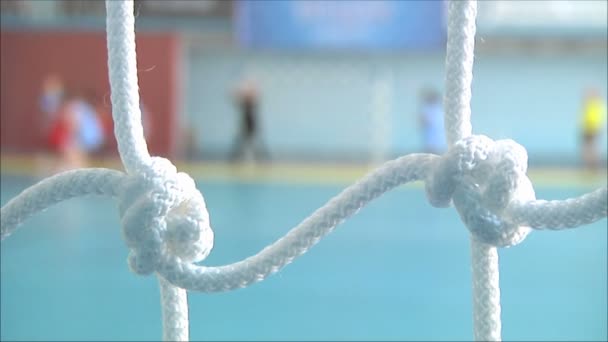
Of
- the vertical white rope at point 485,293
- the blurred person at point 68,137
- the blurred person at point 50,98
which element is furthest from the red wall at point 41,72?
the vertical white rope at point 485,293

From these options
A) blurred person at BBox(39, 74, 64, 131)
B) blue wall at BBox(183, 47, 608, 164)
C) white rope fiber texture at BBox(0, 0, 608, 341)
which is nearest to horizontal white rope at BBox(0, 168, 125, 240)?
white rope fiber texture at BBox(0, 0, 608, 341)

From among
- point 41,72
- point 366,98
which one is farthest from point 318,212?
point 366,98

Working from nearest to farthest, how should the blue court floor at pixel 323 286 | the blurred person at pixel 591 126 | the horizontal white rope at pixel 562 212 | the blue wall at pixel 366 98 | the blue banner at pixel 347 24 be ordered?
A: 1. the horizontal white rope at pixel 562 212
2. the blue court floor at pixel 323 286
3. the blue banner at pixel 347 24
4. the blurred person at pixel 591 126
5. the blue wall at pixel 366 98

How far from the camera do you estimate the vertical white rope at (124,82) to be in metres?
0.47

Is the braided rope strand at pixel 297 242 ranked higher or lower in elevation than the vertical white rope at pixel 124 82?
lower

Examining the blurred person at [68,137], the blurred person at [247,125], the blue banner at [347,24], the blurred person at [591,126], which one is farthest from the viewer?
the blurred person at [247,125]

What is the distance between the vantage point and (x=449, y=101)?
1.51 ft

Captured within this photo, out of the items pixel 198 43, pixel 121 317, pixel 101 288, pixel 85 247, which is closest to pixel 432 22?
pixel 198 43

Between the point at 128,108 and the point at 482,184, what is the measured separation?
25 centimetres

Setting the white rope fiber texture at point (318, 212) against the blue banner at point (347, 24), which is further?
the blue banner at point (347, 24)

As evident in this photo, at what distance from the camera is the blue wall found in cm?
655

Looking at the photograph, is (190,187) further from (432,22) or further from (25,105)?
(25,105)

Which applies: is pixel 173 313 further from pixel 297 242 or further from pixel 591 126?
pixel 591 126

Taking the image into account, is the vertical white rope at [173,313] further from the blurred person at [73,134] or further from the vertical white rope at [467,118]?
the blurred person at [73,134]
